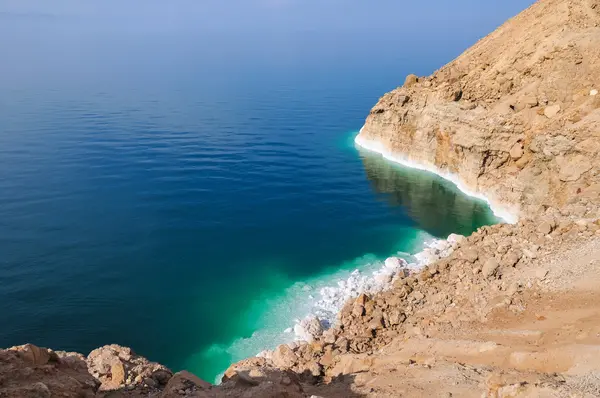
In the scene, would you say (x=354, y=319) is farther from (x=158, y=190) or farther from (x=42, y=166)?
(x=42, y=166)

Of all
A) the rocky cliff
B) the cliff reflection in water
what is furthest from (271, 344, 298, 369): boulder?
the cliff reflection in water

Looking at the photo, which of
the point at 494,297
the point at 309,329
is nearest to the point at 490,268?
the point at 494,297

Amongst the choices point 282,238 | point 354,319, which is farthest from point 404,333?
point 282,238

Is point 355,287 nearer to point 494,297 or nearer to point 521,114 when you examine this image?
point 494,297

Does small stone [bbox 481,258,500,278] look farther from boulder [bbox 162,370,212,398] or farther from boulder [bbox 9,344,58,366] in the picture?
boulder [bbox 9,344,58,366]

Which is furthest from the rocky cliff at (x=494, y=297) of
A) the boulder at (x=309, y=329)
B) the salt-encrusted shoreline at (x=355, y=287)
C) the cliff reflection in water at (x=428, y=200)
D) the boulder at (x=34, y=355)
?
the cliff reflection in water at (x=428, y=200)

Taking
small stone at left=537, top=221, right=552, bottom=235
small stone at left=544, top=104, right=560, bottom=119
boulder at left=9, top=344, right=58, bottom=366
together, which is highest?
small stone at left=544, top=104, right=560, bottom=119
